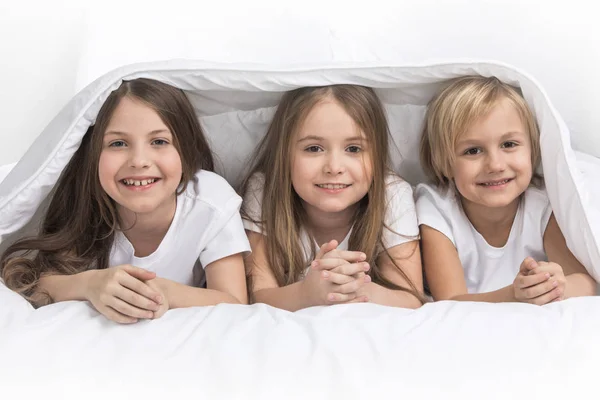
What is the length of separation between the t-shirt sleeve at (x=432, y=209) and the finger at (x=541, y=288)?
0.30m

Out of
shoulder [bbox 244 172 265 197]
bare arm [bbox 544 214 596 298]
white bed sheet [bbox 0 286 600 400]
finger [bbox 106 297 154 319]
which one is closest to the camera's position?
white bed sheet [bbox 0 286 600 400]

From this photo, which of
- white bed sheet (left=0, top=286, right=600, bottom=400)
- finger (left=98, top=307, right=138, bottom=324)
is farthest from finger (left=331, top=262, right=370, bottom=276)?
finger (left=98, top=307, right=138, bottom=324)

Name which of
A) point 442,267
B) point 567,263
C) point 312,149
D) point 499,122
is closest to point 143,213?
point 312,149

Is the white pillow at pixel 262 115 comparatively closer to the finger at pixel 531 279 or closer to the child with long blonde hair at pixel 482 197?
the child with long blonde hair at pixel 482 197

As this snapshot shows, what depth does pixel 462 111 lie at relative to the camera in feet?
4.79

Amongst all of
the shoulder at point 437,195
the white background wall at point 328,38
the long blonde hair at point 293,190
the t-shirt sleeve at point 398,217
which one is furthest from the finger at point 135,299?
the white background wall at point 328,38

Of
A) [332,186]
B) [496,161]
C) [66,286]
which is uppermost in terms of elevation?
[496,161]

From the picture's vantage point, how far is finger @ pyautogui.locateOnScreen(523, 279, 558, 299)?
123 centimetres

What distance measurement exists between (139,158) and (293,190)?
0.31m

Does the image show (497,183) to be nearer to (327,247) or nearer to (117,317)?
(327,247)

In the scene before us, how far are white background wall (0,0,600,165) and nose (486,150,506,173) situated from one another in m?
0.43

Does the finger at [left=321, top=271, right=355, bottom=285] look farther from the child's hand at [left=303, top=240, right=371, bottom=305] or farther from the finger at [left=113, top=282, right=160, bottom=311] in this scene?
the finger at [left=113, top=282, right=160, bottom=311]

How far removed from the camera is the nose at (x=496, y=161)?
144 cm

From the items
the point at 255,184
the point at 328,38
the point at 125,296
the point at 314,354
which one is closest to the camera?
the point at 314,354
